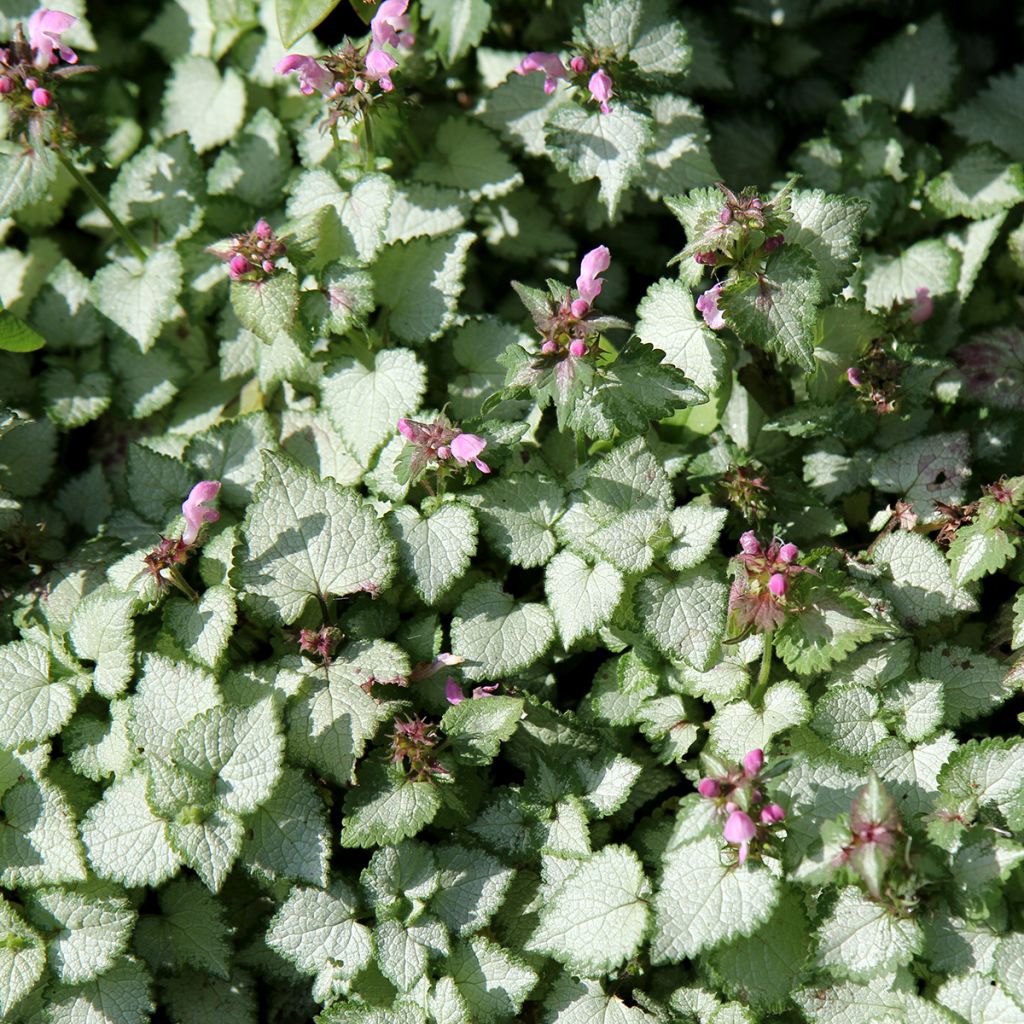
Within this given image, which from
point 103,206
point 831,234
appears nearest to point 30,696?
point 103,206

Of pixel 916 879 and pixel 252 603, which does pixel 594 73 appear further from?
pixel 916 879

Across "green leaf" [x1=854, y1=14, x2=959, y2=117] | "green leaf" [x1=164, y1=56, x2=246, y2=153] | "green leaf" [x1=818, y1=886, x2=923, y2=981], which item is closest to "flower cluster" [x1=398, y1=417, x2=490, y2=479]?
"green leaf" [x1=818, y1=886, x2=923, y2=981]

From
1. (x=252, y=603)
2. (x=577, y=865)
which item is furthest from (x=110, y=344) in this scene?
(x=577, y=865)

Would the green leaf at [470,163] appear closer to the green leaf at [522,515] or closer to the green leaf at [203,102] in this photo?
the green leaf at [203,102]

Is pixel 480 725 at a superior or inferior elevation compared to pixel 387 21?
inferior

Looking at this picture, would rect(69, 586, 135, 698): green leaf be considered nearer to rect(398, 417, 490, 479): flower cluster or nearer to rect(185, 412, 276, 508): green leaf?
rect(185, 412, 276, 508): green leaf

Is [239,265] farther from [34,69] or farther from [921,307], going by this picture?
[921,307]
